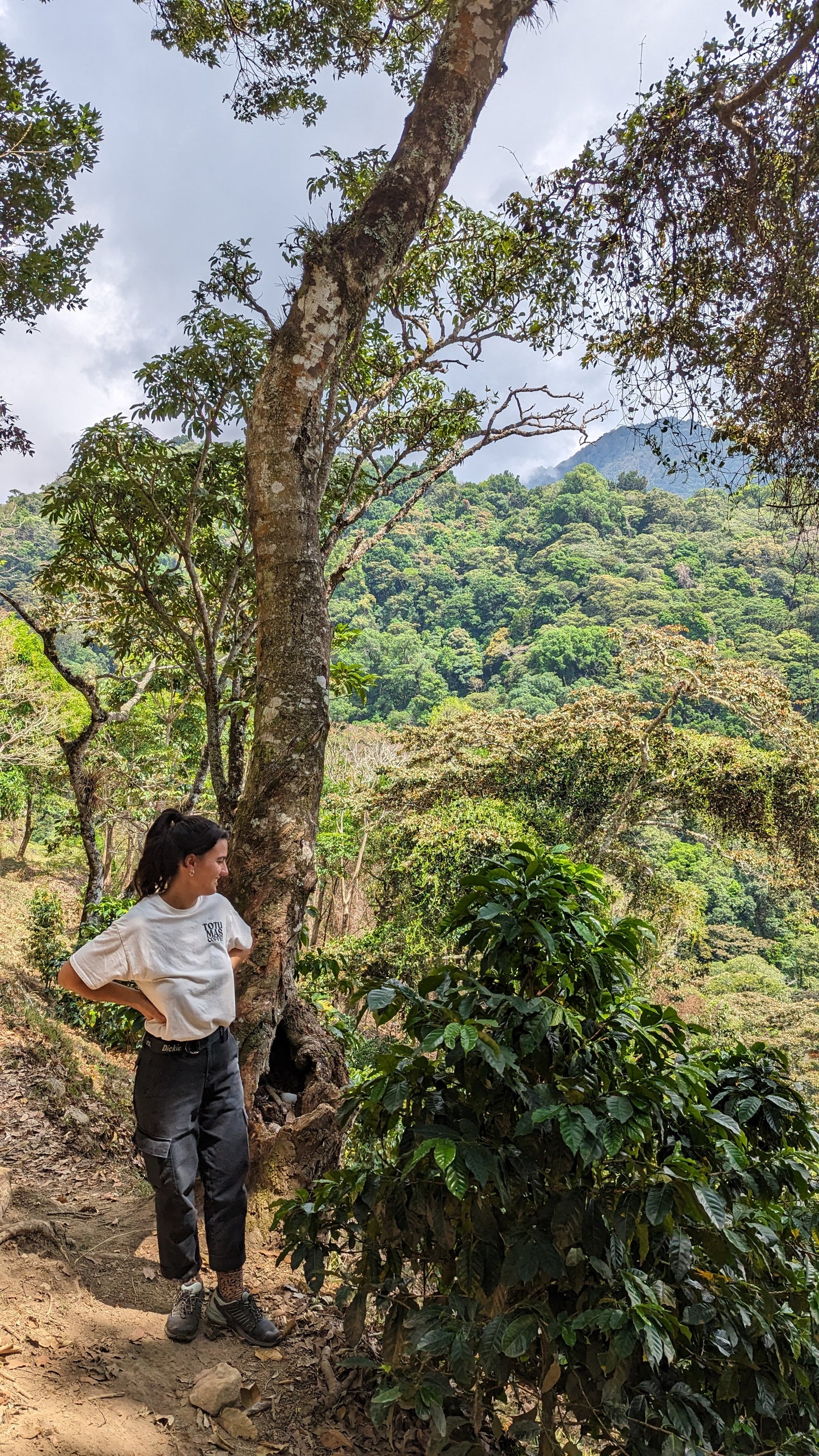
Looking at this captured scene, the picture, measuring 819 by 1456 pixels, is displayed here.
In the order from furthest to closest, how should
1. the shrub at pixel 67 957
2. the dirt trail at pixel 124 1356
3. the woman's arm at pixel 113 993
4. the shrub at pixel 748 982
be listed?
the shrub at pixel 748 982
the shrub at pixel 67 957
the woman's arm at pixel 113 993
the dirt trail at pixel 124 1356

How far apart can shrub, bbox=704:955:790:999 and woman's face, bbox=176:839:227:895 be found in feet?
48.5

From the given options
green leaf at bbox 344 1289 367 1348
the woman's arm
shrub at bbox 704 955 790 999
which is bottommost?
shrub at bbox 704 955 790 999

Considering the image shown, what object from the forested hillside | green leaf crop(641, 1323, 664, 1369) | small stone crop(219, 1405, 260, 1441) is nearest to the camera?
green leaf crop(641, 1323, 664, 1369)

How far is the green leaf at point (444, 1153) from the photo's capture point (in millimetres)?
1339

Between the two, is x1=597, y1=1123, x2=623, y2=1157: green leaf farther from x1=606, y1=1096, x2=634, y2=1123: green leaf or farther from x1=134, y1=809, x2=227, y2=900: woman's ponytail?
x1=134, y1=809, x2=227, y2=900: woman's ponytail

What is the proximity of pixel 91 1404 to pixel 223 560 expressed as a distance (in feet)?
14.0

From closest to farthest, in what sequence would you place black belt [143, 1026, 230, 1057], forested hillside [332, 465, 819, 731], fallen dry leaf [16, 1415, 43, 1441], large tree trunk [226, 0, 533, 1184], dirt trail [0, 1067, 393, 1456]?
1. fallen dry leaf [16, 1415, 43, 1441]
2. dirt trail [0, 1067, 393, 1456]
3. black belt [143, 1026, 230, 1057]
4. large tree trunk [226, 0, 533, 1184]
5. forested hillside [332, 465, 819, 731]

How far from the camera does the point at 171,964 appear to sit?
6.40 ft

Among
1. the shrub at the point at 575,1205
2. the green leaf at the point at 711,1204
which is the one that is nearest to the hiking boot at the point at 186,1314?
the shrub at the point at 575,1205

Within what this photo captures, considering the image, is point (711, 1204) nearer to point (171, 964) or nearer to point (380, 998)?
point (380, 998)

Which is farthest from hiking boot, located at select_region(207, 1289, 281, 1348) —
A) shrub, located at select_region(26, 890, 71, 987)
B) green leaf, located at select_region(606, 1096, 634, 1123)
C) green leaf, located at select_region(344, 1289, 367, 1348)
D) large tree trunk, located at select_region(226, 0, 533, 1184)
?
shrub, located at select_region(26, 890, 71, 987)

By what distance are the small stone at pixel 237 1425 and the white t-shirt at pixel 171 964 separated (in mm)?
763

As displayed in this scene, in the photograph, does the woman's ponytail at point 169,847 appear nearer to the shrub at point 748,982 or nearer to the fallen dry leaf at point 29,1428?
the fallen dry leaf at point 29,1428

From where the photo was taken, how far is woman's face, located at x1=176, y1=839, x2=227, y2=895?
199cm
